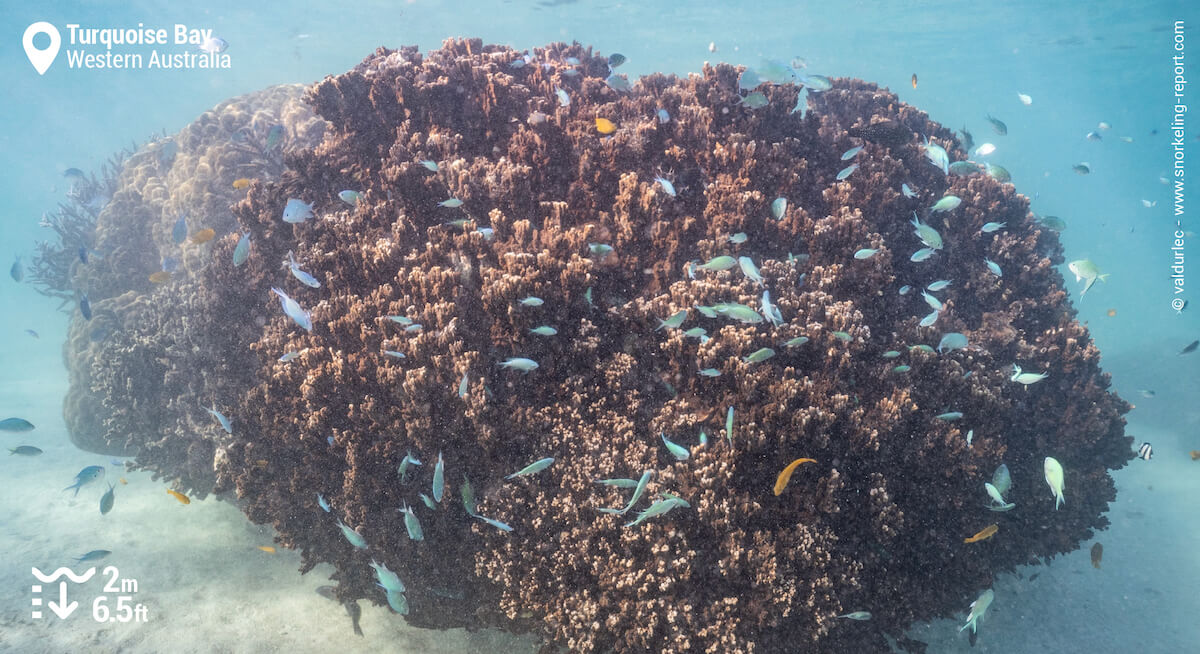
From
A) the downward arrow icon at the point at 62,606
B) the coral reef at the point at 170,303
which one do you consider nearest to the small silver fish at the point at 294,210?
the coral reef at the point at 170,303

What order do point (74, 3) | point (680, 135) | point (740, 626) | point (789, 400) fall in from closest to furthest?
1. point (740, 626)
2. point (789, 400)
3. point (680, 135)
4. point (74, 3)

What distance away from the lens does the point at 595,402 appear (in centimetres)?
479

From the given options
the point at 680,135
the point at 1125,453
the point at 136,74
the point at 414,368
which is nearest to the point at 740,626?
the point at 414,368

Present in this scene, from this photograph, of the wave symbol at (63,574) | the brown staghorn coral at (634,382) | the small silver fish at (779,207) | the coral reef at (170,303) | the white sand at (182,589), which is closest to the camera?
the brown staghorn coral at (634,382)

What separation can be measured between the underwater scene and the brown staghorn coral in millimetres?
38

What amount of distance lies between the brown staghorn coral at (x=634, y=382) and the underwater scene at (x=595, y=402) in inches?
1.5

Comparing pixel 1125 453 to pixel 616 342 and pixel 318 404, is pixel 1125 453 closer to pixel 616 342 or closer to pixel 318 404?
pixel 616 342

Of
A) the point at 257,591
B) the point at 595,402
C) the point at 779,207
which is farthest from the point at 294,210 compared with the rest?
the point at 779,207

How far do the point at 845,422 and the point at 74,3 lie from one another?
5673 centimetres

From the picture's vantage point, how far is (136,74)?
8294 cm

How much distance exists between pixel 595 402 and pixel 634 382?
1.51ft

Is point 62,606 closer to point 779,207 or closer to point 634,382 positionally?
point 634,382

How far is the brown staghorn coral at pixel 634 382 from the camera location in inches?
170

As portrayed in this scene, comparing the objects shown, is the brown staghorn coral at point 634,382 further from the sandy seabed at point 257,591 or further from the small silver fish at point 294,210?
the sandy seabed at point 257,591
